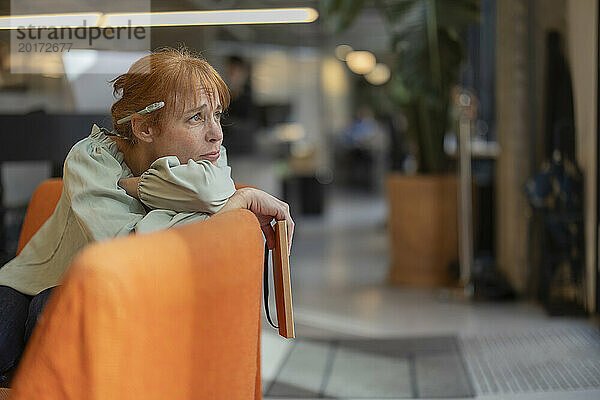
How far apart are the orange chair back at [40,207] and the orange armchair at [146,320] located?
0.65 m

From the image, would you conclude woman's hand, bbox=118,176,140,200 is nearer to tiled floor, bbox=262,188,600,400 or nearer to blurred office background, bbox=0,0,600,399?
blurred office background, bbox=0,0,600,399

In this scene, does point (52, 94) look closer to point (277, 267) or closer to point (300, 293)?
point (277, 267)

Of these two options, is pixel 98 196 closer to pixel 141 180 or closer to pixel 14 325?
pixel 141 180

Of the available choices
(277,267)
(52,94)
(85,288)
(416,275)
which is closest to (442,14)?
(416,275)

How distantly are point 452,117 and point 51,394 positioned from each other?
149 inches

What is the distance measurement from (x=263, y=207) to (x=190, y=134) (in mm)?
204

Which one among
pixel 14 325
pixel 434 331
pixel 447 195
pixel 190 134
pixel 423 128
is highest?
pixel 423 128

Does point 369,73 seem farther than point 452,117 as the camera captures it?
Yes

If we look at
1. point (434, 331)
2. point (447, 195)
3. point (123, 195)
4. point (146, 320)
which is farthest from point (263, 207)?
point (447, 195)

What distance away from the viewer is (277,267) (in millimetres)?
1496

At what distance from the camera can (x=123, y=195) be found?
1.33 m

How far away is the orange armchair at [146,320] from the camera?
99 cm

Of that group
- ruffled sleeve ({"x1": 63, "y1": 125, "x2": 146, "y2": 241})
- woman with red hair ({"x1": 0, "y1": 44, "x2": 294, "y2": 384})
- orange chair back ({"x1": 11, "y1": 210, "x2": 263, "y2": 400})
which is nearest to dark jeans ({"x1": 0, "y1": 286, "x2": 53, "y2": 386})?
woman with red hair ({"x1": 0, "y1": 44, "x2": 294, "y2": 384})

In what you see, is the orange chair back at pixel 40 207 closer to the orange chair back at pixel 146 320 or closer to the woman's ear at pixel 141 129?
the woman's ear at pixel 141 129
